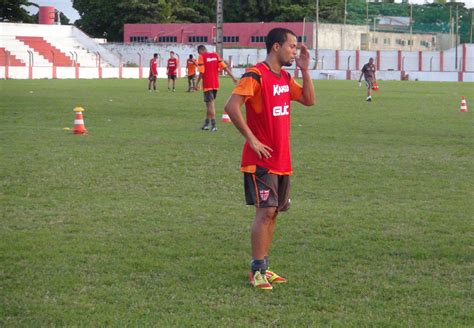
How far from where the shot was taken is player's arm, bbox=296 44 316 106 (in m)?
7.33

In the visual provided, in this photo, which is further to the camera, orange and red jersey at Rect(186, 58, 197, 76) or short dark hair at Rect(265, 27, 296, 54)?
orange and red jersey at Rect(186, 58, 197, 76)

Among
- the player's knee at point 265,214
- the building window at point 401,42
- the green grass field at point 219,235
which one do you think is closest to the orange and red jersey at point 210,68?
the green grass field at point 219,235

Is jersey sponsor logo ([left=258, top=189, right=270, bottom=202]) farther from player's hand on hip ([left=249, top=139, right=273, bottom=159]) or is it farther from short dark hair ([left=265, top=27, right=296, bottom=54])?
short dark hair ([left=265, top=27, right=296, bottom=54])

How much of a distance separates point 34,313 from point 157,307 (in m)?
0.83

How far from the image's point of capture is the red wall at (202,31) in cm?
→ 9638

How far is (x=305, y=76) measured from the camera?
7445 mm

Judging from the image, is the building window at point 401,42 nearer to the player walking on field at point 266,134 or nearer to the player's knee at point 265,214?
the player walking on field at point 266,134

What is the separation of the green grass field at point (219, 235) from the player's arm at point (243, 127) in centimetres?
105

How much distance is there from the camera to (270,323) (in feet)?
20.0

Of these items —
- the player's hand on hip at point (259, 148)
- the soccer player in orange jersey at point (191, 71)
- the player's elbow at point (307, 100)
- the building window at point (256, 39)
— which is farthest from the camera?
the building window at point (256, 39)

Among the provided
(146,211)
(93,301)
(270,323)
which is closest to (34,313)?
(93,301)

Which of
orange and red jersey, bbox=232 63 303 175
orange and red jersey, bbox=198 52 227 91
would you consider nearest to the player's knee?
orange and red jersey, bbox=232 63 303 175

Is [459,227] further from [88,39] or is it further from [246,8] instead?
[246,8]

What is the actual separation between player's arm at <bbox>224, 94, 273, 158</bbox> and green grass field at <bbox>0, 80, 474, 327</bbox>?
3.46 ft
